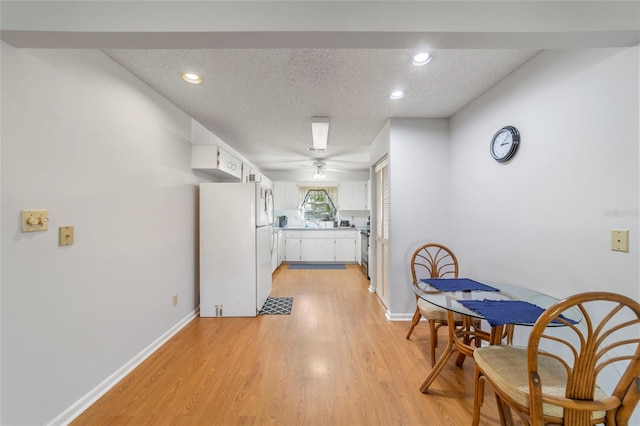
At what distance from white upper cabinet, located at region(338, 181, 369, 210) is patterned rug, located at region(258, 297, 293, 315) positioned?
322 cm

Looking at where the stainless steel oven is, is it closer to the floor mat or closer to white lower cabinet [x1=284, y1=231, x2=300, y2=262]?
the floor mat

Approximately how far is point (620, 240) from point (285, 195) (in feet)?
→ 18.6

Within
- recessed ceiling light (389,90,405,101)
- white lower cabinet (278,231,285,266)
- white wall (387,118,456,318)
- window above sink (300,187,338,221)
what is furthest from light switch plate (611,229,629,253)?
window above sink (300,187,338,221)

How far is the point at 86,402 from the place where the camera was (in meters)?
1.58

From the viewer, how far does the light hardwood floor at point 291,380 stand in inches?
60.1

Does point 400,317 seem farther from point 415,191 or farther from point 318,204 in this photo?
point 318,204

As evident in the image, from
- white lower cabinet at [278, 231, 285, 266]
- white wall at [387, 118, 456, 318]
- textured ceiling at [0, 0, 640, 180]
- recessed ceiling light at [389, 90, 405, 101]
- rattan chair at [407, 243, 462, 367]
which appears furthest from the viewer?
white lower cabinet at [278, 231, 285, 266]

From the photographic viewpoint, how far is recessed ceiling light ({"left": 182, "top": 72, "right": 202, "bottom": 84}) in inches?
79.1

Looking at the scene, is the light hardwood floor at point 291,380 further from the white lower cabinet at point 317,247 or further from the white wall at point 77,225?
the white lower cabinet at point 317,247

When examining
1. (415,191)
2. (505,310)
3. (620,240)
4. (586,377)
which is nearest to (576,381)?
(586,377)

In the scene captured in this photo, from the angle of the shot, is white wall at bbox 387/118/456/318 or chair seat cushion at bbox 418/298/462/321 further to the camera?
white wall at bbox 387/118/456/318

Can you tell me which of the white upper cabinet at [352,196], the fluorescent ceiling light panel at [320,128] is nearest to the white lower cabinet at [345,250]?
the white upper cabinet at [352,196]

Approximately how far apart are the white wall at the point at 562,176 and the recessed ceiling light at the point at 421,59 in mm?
749

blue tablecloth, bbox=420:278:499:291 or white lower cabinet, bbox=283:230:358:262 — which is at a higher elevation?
blue tablecloth, bbox=420:278:499:291
